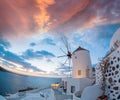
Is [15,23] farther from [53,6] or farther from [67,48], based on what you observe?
[67,48]

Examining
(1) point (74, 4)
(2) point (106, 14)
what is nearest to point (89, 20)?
(2) point (106, 14)

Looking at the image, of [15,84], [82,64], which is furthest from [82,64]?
[15,84]

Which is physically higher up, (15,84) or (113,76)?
(15,84)

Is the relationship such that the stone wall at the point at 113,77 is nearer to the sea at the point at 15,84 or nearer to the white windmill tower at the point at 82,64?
the white windmill tower at the point at 82,64

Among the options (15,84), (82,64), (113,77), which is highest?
(15,84)

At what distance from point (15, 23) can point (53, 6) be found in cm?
180

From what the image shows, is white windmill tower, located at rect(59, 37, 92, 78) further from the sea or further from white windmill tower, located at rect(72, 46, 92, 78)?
the sea

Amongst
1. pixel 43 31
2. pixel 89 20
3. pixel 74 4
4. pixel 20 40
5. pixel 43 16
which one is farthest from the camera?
pixel 20 40

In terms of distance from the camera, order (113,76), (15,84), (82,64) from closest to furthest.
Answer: (113,76), (82,64), (15,84)

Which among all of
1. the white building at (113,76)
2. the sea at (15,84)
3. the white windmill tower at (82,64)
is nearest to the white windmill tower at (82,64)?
the white windmill tower at (82,64)

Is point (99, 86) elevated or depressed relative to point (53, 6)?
depressed

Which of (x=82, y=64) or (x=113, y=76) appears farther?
(x=82, y=64)

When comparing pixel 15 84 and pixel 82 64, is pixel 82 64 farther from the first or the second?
pixel 15 84

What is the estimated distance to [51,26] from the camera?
8.53 m
